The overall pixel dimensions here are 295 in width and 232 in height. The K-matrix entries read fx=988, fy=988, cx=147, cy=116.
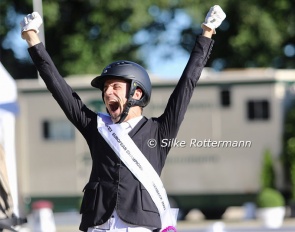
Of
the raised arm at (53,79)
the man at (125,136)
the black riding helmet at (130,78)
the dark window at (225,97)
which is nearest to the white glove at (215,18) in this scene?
the man at (125,136)

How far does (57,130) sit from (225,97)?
3.29 meters

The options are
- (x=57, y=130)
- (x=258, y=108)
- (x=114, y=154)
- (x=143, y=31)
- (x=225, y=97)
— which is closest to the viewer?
(x=114, y=154)

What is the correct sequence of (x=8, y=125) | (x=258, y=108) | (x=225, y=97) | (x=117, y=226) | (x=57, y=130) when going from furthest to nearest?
1. (x=57, y=130)
2. (x=225, y=97)
3. (x=258, y=108)
4. (x=8, y=125)
5. (x=117, y=226)

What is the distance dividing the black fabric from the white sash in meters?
0.03

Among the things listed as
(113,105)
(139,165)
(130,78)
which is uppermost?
(130,78)

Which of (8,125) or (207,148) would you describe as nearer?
(8,125)

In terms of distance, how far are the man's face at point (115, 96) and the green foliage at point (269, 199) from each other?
12.6 meters

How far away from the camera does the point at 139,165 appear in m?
4.52

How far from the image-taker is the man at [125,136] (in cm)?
446

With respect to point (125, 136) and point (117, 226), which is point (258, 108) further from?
point (117, 226)

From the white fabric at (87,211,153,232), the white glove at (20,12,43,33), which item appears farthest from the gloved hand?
the white fabric at (87,211,153,232)

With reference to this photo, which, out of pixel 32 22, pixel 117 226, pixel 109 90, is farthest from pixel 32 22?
pixel 117 226

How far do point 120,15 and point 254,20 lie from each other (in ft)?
10.4

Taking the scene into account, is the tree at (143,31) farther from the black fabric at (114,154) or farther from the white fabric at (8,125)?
the black fabric at (114,154)
